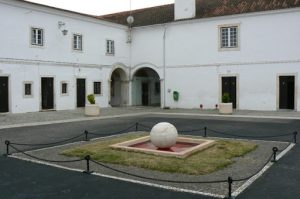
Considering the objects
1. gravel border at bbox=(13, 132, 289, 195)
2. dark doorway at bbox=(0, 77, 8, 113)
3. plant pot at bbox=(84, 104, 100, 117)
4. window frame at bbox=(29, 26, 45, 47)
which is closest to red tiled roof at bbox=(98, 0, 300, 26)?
window frame at bbox=(29, 26, 45, 47)

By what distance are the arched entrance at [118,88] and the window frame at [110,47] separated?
1800mm

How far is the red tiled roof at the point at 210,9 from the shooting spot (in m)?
23.5

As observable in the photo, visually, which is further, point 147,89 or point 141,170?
point 147,89

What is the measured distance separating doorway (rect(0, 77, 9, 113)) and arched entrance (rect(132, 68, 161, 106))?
1162 cm

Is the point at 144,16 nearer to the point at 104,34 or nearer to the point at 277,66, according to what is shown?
the point at 104,34

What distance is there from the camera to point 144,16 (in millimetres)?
30594

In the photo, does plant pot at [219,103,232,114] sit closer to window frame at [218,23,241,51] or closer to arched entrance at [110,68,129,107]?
window frame at [218,23,241,51]

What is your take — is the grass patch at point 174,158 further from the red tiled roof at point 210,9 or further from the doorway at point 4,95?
the red tiled roof at point 210,9

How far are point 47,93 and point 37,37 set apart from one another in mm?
3684

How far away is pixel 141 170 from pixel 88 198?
2127 millimetres

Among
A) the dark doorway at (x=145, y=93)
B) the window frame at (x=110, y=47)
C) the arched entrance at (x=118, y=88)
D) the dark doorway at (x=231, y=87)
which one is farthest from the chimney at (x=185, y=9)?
the dark doorway at (x=145, y=93)

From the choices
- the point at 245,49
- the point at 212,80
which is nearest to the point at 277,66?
the point at 245,49

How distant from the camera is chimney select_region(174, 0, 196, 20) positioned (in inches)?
1052

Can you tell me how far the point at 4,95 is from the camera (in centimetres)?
2056
